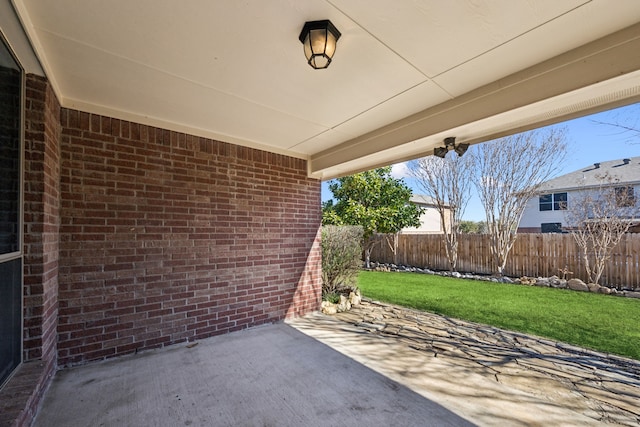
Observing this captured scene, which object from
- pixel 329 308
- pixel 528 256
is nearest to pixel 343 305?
pixel 329 308

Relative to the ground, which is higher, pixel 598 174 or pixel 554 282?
pixel 598 174

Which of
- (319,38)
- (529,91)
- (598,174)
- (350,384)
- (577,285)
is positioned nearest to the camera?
(319,38)

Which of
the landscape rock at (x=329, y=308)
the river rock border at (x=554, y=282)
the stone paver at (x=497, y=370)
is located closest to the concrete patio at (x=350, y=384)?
the stone paver at (x=497, y=370)

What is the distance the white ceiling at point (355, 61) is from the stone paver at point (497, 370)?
8.54 feet

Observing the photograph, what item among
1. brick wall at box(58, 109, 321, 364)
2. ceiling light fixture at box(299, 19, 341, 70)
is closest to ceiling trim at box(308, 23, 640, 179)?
ceiling light fixture at box(299, 19, 341, 70)

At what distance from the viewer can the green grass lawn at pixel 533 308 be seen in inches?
154

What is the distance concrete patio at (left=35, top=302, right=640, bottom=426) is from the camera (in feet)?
7.02

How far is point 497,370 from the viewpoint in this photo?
292 centimetres

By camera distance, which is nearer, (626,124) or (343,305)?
(626,124)

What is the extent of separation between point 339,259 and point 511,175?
6.68m

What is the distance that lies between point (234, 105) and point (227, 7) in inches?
55.0

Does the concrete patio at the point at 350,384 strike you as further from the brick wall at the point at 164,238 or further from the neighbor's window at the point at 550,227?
the neighbor's window at the point at 550,227

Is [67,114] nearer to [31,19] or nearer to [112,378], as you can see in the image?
[31,19]

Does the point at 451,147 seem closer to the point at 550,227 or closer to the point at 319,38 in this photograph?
the point at 319,38
